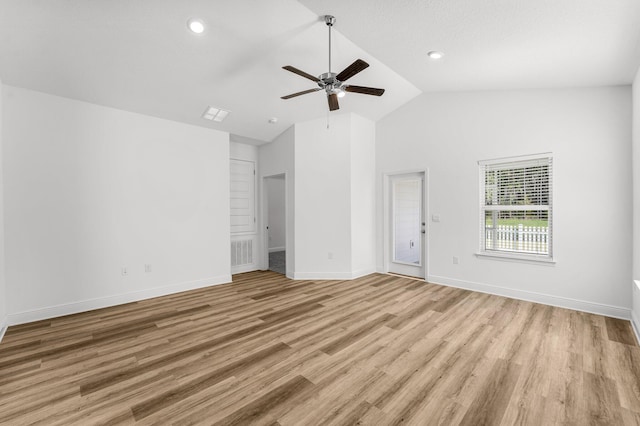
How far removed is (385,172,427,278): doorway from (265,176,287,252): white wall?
436 cm

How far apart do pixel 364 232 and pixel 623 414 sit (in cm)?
387

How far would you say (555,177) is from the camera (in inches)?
146

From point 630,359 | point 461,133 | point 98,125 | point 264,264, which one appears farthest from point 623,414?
point 98,125

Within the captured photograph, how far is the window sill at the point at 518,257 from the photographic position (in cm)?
381

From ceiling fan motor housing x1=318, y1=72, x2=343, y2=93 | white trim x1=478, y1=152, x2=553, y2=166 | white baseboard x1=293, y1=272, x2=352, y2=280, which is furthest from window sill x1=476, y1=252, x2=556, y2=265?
ceiling fan motor housing x1=318, y1=72, x2=343, y2=93

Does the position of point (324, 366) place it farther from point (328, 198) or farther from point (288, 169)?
point (288, 169)

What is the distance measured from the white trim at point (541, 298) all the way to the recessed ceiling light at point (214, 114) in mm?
4407

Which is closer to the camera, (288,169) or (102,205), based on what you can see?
(102,205)

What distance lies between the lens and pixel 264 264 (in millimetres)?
6176

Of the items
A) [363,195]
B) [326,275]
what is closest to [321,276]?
[326,275]

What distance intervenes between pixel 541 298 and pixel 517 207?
1.28 meters

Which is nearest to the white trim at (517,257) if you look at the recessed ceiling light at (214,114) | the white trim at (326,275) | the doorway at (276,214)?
the white trim at (326,275)

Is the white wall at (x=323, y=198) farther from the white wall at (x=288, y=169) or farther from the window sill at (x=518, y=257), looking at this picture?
the window sill at (x=518, y=257)

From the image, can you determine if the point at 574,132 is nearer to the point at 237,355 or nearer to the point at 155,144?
the point at 237,355
